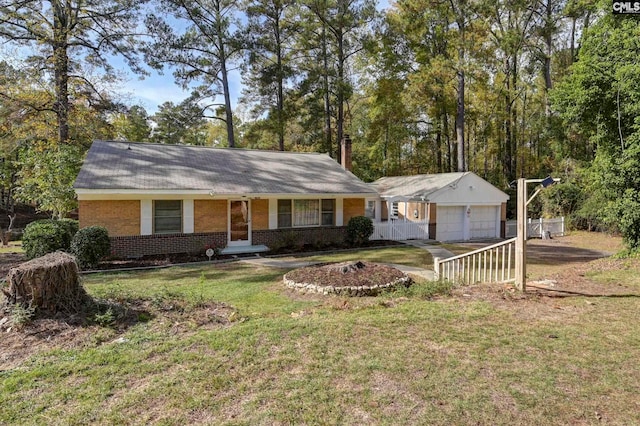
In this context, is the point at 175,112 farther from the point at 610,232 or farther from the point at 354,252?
the point at 610,232

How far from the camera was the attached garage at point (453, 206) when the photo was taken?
62.8 ft

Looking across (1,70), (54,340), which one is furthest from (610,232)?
(1,70)

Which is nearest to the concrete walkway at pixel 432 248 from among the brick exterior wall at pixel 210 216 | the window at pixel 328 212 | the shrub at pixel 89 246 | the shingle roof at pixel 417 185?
Answer: the shingle roof at pixel 417 185

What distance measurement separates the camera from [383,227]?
1859cm

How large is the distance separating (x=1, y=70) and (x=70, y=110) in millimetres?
3652

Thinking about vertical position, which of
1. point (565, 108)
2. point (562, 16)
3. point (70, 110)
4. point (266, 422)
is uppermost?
point (562, 16)

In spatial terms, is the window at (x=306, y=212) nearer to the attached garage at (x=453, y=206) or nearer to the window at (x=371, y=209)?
the attached garage at (x=453, y=206)

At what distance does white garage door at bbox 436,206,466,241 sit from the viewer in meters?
19.4

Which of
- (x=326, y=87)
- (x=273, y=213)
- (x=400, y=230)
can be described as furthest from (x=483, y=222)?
(x=326, y=87)

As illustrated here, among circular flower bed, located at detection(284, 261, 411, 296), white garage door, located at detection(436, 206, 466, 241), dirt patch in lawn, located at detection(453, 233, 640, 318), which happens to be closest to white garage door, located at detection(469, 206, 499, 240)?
white garage door, located at detection(436, 206, 466, 241)

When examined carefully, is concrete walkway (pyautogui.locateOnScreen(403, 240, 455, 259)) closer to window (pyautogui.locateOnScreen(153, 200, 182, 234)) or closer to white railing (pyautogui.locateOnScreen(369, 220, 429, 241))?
white railing (pyautogui.locateOnScreen(369, 220, 429, 241))

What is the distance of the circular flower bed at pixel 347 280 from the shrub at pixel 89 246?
21.7 feet

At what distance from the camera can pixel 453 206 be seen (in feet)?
64.6

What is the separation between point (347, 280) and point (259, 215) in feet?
26.5
